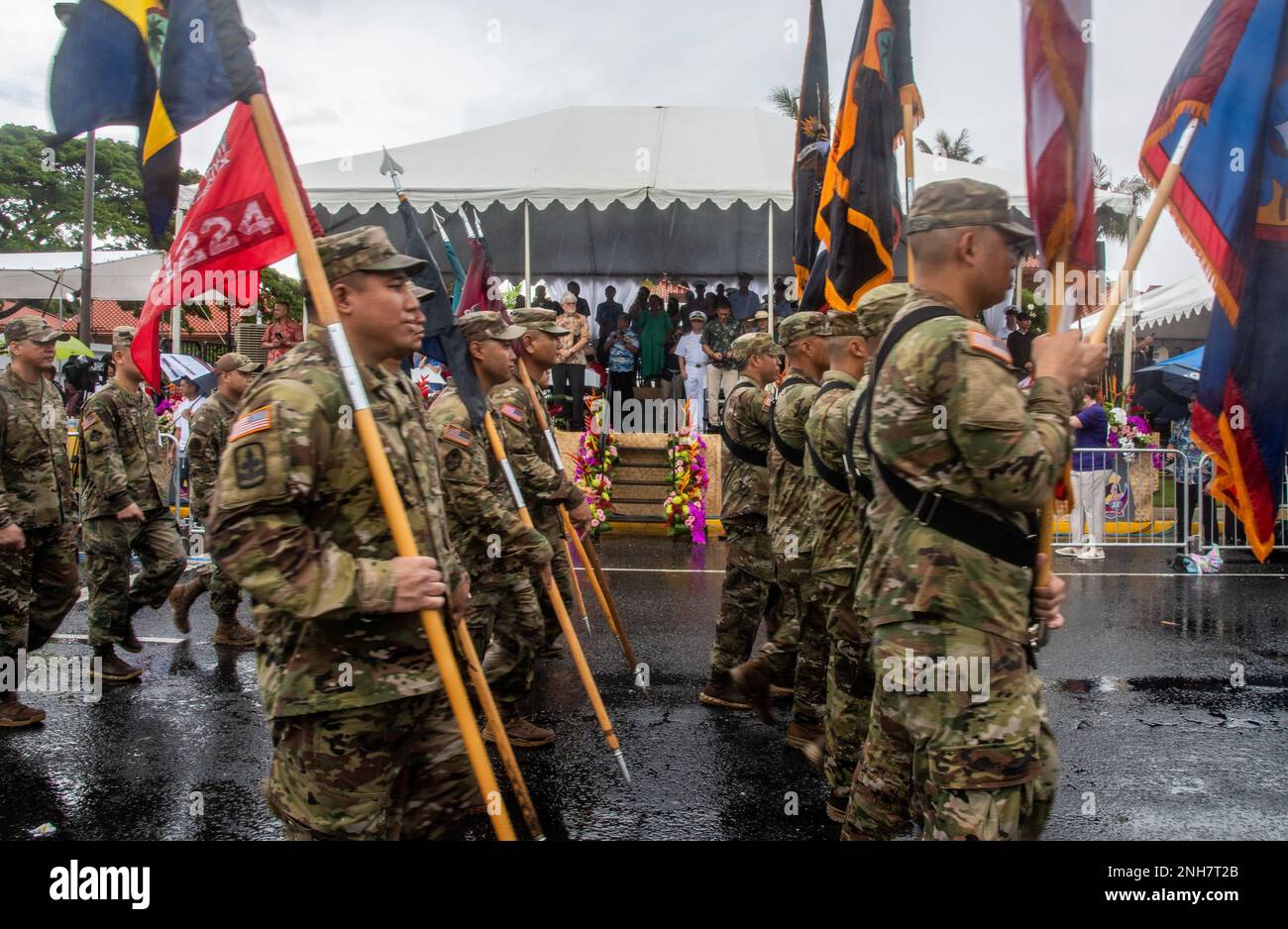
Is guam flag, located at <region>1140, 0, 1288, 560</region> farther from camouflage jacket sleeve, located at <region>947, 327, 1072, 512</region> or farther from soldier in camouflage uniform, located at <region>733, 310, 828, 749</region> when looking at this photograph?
soldier in camouflage uniform, located at <region>733, 310, 828, 749</region>

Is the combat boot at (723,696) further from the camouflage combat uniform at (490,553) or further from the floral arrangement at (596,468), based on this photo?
the floral arrangement at (596,468)

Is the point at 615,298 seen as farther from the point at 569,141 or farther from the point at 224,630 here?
the point at 224,630

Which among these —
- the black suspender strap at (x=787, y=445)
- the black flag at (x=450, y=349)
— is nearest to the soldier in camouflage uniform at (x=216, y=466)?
the black flag at (x=450, y=349)

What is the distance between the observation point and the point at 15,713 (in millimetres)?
5637

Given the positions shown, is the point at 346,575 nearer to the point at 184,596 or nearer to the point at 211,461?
the point at 211,461

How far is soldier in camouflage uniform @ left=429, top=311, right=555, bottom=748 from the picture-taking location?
4969mm

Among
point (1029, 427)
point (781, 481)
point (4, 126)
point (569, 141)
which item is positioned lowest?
point (781, 481)

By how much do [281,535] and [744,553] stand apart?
377 cm

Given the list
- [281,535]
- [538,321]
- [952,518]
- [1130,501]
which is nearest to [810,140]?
[538,321]

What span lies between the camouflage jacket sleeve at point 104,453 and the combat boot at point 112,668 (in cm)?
93

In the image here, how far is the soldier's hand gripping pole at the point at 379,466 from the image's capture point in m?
2.66
